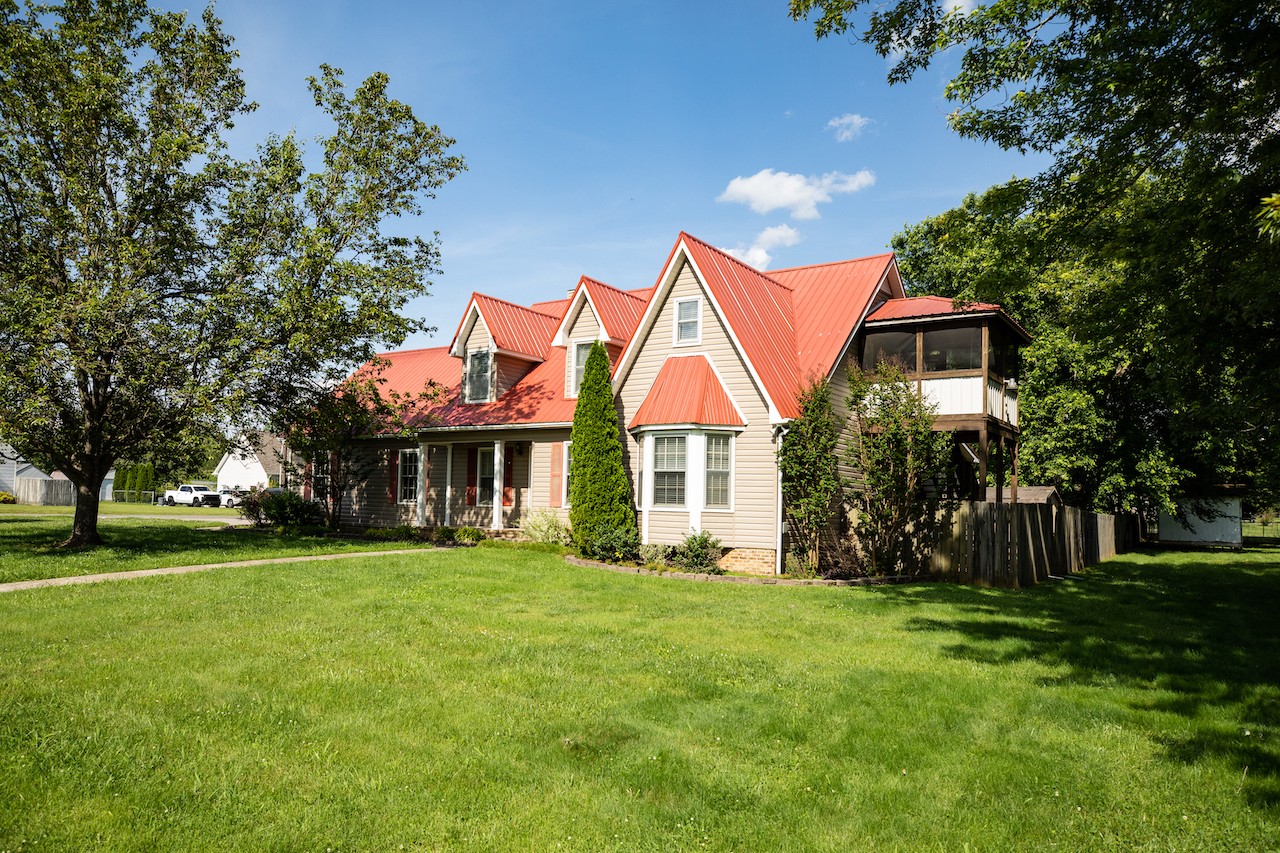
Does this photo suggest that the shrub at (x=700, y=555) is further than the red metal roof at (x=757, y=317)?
No

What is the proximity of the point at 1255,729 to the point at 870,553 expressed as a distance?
11.3 meters

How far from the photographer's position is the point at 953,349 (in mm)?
21688

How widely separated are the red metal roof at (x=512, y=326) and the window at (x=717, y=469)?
9.00m

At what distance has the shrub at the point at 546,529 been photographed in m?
21.4

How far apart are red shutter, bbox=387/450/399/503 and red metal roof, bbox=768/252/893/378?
46.0 ft

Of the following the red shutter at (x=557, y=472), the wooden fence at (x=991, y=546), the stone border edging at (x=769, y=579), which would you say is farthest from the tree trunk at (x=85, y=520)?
the wooden fence at (x=991, y=546)

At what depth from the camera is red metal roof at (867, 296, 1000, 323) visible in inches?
779

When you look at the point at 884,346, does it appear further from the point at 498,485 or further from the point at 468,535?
the point at 468,535

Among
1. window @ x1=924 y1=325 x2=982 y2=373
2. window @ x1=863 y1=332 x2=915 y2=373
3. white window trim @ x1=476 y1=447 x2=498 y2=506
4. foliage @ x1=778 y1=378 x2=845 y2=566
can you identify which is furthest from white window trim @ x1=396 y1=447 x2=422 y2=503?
window @ x1=924 y1=325 x2=982 y2=373

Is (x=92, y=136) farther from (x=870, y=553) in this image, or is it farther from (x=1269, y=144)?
(x=1269, y=144)

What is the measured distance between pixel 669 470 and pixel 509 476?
7.39m

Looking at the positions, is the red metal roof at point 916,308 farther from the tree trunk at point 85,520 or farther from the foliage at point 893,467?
the tree trunk at point 85,520

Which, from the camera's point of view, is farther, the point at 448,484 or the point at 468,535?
the point at 448,484

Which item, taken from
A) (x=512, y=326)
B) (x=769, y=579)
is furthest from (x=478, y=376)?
(x=769, y=579)
